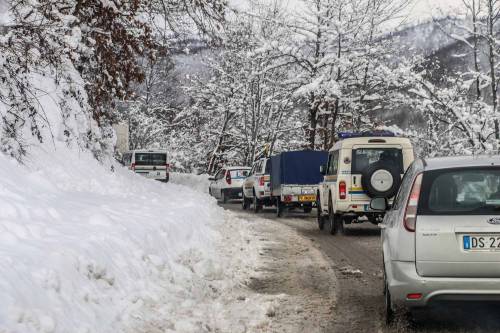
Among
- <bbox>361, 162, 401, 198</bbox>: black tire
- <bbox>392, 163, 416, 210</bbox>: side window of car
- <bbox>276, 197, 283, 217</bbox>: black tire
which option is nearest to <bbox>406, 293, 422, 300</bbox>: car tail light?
<bbox>392, 163, 416, 210</bbox>: side window of car

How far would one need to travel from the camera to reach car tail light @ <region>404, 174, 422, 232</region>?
225 inches

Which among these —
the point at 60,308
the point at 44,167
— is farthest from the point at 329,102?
the point at 60,308

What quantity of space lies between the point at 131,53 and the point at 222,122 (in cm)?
3462

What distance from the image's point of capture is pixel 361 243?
44.8ft

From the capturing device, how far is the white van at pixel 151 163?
36.3 meters

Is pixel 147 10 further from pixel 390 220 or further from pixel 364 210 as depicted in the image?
pixel 390 220

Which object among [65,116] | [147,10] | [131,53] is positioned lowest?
[65,116]

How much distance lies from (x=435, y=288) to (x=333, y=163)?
399 inches

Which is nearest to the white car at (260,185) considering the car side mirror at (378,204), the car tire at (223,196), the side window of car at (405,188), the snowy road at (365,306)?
the car tire at (223,196)

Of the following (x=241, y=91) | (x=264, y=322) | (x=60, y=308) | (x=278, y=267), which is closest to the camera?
(x=60, y=308)

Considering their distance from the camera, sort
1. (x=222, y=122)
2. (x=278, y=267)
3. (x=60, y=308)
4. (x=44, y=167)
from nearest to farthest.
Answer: (x=60, y=308) < (x=278, y=267) < (x=44, y=167) < (x=222, y=122)

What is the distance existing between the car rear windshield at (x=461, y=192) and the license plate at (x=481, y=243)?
0.70 ft

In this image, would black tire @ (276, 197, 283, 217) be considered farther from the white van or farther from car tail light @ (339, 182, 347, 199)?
the white van

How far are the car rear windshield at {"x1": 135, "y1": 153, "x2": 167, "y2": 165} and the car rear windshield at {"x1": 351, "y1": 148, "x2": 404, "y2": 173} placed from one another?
23010 millimetres
